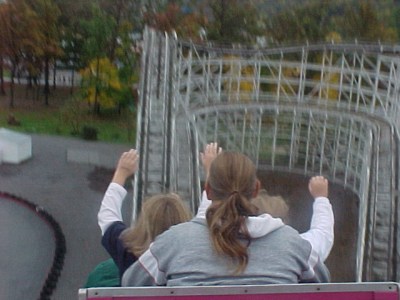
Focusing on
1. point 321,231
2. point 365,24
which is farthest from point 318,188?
point 365,24

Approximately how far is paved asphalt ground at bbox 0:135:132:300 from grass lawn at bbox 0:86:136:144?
3 centimetres

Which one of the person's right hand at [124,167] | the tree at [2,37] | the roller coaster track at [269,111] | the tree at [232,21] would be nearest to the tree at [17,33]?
the tree at [2,37]

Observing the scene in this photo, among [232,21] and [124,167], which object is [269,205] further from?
[232,21]

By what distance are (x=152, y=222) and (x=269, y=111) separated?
1.54 meters

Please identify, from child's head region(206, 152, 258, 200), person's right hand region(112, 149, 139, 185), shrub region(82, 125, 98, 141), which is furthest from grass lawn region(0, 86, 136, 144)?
child's head region(206, 152, 258, 200)

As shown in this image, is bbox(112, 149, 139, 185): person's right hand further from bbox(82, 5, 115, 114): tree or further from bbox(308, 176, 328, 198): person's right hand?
bbox(82, 5, 115, 114): tree

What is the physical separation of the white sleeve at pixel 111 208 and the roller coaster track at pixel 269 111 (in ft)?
1.54

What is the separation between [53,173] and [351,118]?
1707 mm

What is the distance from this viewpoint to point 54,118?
1.62 meters

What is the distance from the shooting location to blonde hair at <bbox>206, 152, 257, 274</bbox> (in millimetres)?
807

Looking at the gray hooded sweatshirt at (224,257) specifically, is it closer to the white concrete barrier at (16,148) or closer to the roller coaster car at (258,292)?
the roller coaster car at (258,292)

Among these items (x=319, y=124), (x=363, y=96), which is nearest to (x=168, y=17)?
(x=363, y=96)

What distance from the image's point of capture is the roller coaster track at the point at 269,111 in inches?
74.6

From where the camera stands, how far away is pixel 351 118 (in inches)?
117
